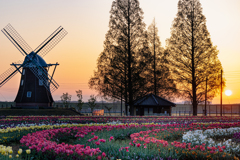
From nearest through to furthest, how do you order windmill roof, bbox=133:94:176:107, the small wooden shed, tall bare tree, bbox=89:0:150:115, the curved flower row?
the curved flower row
tall bare tree, bbox=89:0:150:115
windmill roof, bbox=133:94:176:107
the small wooden shed

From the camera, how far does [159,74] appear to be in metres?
40.0

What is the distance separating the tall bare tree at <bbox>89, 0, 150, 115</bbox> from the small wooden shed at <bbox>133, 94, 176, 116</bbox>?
23.4ft

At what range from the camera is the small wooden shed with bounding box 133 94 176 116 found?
41.2 m

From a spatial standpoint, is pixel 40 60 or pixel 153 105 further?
pixel 153 105

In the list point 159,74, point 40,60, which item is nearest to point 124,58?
point 159,74

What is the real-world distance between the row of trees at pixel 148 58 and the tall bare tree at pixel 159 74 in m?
0.16

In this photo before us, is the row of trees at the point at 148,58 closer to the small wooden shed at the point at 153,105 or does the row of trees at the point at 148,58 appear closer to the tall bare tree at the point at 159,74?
the tall bare tree at the point at 159,74

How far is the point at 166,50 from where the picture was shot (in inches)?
1431

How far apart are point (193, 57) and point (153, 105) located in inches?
420

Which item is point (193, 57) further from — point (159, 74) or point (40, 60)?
point (40, 60)

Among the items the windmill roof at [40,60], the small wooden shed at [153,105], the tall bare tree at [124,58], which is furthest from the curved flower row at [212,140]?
the windmill roof at [40,60]

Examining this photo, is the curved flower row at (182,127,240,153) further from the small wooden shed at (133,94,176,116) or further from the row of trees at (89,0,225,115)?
the small wooden shed at (133,94,176,116)

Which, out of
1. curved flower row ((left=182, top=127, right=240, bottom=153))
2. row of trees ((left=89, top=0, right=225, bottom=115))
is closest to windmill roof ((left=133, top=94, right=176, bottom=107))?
row of trees ((left=89, top=0, right=225, bottom=115))

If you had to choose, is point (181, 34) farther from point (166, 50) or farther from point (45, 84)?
point (45, 84)
